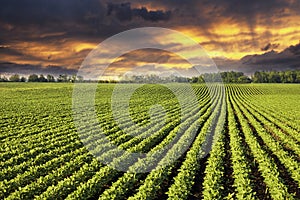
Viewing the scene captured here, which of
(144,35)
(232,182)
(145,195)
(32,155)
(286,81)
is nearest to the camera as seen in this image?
(145,195)

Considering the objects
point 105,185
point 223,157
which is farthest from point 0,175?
point 223,157

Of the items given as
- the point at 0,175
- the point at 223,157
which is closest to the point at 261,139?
the point at 223,157

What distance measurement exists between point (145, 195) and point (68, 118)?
54.5 ft

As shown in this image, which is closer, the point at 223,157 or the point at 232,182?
the point at 232,182

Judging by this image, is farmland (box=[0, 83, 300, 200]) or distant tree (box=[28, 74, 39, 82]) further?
distant tree (box=[28, 74, 39, 82])

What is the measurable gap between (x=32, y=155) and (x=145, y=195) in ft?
21.2

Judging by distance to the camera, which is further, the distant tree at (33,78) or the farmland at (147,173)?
the distant tree at (33,78)

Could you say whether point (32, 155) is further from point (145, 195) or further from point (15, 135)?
point (145, 195)

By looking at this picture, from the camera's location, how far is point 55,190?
8.11 m

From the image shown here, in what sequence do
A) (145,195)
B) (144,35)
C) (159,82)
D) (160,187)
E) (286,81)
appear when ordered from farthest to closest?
(286,81), (159,82), (144,35), (160,187), (145,195)

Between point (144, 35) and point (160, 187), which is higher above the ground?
point (144, 35)

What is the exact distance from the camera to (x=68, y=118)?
75.8 ft

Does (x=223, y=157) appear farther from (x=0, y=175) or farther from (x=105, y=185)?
(x=0, y=175)

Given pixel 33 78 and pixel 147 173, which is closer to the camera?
pixel 147 173
